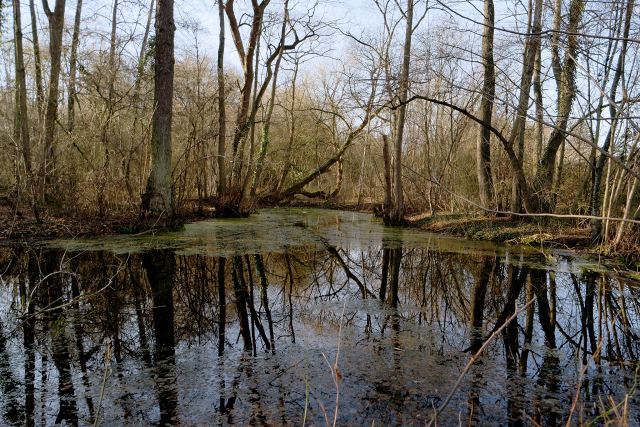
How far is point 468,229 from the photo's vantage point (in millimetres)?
10188

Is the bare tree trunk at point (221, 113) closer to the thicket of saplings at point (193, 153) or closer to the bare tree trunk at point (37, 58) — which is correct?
the thicket of saplings at point (193, 153)

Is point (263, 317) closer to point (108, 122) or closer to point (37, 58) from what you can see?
point (108, 122)

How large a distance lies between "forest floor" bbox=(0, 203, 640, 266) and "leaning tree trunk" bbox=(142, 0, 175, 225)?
46 centimetres

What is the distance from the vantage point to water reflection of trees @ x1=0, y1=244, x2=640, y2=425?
8.52 feet

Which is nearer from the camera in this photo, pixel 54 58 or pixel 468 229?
pixel 468 229

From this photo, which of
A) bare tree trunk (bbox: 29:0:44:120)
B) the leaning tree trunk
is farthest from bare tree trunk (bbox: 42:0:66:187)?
the leaning tree trunk

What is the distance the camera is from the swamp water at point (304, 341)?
93.3 inches

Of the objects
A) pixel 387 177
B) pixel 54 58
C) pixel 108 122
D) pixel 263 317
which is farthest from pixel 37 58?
pixel 263 317

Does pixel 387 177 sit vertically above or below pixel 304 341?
above

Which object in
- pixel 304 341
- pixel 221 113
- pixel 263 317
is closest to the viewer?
pixel 304 341

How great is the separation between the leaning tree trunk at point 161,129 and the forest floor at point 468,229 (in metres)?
0.46

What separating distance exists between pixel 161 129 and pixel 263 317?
6.30m

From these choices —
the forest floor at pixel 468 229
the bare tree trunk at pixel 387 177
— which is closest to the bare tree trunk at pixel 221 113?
the forest floor at pixel 468 229

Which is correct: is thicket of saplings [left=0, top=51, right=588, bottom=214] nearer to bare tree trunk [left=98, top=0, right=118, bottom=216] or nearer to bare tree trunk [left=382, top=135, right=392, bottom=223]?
bare tree trunk [left=98, top=0, right=118, bottom=216]
